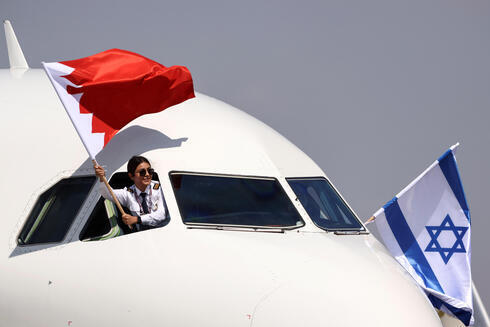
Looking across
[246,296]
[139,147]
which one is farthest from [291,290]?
[139,147]

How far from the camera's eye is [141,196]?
982 centimetres

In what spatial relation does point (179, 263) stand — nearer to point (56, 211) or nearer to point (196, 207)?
point (196, 207)

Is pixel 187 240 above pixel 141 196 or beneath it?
beneath

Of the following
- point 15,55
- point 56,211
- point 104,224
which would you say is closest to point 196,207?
point 104,224

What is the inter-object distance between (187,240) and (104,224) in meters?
1.16

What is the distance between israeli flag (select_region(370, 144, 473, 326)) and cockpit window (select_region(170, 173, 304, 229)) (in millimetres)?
5834

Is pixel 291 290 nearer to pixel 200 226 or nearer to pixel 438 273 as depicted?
pixel 200 226

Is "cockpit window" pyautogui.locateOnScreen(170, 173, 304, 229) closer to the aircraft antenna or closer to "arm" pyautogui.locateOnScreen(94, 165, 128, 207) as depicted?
"arm" pyautogui.locateOnScreen(94, 165, 128, 207)

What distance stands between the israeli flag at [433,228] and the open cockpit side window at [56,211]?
24.2ft

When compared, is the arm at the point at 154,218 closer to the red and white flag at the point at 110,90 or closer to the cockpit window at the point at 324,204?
the red and white flag at the point at 110,90

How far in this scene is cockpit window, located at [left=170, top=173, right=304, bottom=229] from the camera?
31.7ft

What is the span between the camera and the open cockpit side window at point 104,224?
952cm

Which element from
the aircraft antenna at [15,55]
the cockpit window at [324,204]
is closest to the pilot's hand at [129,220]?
the cockpit window at [324,204]

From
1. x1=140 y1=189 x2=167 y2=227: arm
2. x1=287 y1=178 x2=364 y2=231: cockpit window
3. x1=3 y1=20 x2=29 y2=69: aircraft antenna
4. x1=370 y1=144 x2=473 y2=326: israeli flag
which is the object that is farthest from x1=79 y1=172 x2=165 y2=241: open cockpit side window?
x1=370 y1=144 x2=473 y2=326: israeli flag
